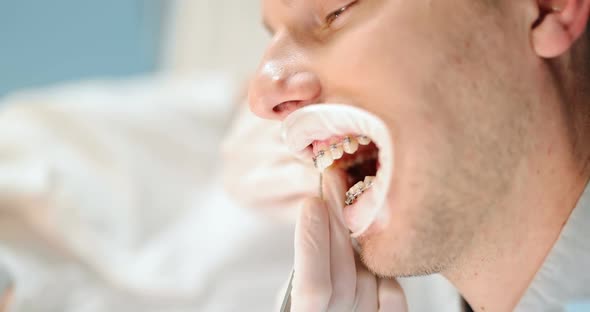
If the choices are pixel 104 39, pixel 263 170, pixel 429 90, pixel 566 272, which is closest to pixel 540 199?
pixel 566 272

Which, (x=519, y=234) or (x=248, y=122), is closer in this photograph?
(x=519, y=234)

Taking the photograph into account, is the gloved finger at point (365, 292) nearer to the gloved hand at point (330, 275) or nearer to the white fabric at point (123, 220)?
the gloved hand at point (330, 275)

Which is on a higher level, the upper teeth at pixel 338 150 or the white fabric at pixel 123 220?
the white fabric at pixel 123 220

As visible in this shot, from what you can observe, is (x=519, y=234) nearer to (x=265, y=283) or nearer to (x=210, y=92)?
(x=265, y=283)

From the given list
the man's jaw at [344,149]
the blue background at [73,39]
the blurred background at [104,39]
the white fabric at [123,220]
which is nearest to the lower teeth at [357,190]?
the man's jaw at [344,149]

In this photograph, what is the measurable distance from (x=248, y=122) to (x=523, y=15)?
0.73 meters

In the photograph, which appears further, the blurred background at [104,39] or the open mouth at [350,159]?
the blurred background at [104,39]

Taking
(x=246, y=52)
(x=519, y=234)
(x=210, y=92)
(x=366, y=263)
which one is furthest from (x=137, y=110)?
(x=519, y=234)

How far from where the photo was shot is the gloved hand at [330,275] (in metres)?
0.79

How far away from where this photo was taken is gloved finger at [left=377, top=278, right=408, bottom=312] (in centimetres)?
87

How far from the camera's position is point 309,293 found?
79 cm

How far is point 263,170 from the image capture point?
1286 millimetres

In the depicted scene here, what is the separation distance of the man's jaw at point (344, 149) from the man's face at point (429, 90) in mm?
13

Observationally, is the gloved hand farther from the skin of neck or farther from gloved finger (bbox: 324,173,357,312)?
the skin of neck
